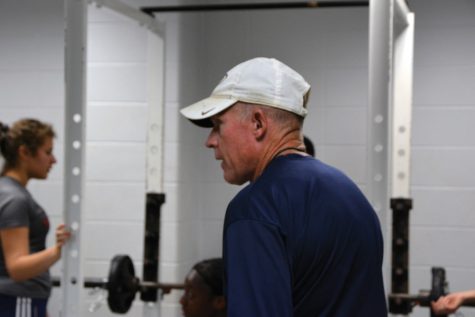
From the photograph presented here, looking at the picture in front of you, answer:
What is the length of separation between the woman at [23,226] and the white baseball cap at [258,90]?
64.3 inches

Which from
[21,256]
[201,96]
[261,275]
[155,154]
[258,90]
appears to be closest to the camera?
[261,275]

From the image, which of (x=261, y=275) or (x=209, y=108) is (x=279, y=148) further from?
(x=261, y=275)

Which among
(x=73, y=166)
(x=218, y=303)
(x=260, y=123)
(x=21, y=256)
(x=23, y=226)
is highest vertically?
(x=260, y=123)

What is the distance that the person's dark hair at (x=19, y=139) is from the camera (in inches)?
129

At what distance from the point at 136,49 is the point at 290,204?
292cm

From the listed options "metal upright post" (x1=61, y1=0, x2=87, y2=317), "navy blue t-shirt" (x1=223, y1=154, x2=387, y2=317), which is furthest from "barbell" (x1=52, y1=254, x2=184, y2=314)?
"navy blue t-shirt" (x1=223, y1=154, x2=387, y2=317)

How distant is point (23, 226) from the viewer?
312 centimetres

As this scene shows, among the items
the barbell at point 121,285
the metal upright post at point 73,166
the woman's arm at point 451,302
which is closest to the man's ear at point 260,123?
the metal upright post at point 73,166

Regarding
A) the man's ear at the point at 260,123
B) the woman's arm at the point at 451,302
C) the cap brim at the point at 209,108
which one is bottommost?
the woman's arm at the point at 451,302

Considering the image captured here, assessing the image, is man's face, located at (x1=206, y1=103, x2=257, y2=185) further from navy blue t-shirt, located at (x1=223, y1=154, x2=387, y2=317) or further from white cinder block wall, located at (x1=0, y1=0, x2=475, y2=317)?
white cinder block wall, located at (x1=0, y1=0, x2=475, y2=317)

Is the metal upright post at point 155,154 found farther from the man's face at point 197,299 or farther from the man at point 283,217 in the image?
the man at point 283,217

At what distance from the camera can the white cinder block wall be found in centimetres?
396

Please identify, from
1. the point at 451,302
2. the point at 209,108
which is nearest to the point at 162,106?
the point at 451,302

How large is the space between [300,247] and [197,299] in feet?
5.43
